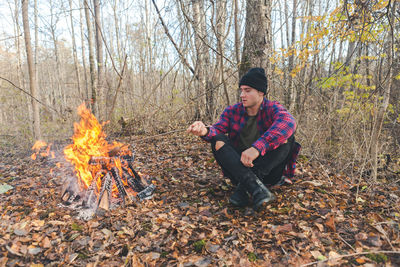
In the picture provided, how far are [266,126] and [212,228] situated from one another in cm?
139

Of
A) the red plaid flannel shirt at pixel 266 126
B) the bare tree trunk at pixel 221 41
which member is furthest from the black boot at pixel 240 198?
the bare tree trunk at pixel 221 41

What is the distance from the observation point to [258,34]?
3.80 m

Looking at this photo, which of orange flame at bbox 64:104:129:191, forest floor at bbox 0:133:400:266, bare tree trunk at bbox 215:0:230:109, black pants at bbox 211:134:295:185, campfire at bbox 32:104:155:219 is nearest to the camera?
forest floor at bbox 0:133:400:266

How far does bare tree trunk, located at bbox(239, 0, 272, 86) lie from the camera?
148 inches

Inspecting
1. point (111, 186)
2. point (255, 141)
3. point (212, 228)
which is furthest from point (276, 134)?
point (111, 186)

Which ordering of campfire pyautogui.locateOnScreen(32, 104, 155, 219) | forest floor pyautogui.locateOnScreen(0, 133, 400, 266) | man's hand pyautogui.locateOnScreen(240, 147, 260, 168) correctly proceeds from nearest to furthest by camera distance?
forest floor pyautogui.locateOnScreen(0, 133, 400, 266) < man's hand pyautogui.locateOnScreen(240, 147, 260, 168) < campfire pyautogui.locateOnScreen(32, 104, 155, 219)

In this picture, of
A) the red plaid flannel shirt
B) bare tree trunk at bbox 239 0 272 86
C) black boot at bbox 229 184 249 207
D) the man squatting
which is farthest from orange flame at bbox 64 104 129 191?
bare tree trunk at bbox 239 0 272 86

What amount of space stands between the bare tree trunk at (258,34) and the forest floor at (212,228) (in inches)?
80.0

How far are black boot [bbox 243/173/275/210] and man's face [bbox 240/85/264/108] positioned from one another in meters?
0.88

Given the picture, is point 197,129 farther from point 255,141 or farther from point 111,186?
point 111,186

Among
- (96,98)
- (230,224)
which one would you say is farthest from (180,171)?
(96,98)

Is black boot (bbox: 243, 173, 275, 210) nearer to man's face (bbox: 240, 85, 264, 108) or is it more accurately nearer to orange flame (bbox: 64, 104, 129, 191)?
man's face (bbox: 240, 85, 264, 108)

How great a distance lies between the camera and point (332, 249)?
1.80m

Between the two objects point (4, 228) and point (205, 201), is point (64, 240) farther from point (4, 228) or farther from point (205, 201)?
point (205, 201)
